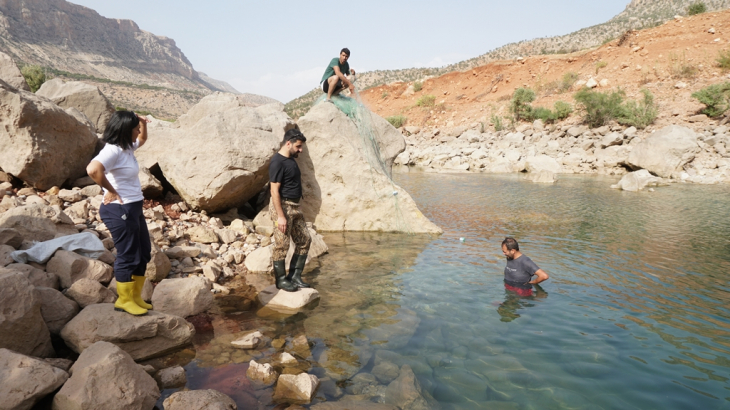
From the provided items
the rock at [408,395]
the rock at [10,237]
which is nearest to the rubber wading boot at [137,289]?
the rock at [10,237]

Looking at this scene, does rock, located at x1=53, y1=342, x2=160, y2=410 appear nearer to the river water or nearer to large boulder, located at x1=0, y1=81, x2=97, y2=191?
the river water

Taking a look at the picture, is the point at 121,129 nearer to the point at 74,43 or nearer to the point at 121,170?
the point at 121,170

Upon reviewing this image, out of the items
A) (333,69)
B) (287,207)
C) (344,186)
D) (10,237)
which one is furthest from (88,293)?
(333,69)

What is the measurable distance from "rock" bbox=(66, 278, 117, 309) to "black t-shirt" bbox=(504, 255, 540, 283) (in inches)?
209

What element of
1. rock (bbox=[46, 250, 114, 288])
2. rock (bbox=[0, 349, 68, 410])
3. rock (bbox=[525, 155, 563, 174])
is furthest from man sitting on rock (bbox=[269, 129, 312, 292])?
rock (bbox=[525, 155, 563, 174])

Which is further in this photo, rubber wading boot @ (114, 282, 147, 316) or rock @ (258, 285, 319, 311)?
rock @ (258, 285, 319, 311)

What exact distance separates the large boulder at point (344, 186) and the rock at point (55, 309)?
6036mm

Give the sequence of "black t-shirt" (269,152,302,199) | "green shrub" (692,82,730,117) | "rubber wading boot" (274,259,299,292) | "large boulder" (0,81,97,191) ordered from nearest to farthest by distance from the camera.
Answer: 1. "black t-shirt" (269,152,302,199)
2. "rubber wading boot" (274,259,299,292)
3. "large boulder" (0,81,97,191)
4. "green shrub" (692,82,730,117)

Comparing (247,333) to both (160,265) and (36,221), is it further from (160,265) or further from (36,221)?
(36,221)

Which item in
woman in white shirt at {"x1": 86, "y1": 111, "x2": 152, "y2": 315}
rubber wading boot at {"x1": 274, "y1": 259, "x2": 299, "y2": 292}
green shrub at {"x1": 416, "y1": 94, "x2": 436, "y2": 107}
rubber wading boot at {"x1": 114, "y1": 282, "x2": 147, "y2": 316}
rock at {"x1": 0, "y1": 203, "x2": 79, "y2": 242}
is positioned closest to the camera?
woman in white shirt at {"x1": 86, "y1": 111, "x2": 152, "y2": 315}

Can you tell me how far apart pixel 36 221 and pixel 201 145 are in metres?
3.20

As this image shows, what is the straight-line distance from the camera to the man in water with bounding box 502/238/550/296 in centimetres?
609

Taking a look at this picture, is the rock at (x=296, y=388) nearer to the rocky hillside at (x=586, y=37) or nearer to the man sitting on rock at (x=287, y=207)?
the man sitting on rock at (x=287, y=207)

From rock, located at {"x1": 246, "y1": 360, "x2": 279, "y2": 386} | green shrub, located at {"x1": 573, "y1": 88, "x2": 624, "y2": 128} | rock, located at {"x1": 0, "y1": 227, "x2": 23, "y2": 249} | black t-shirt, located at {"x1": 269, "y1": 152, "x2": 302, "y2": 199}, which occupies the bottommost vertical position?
rock, located at {"x1": 246, "y1": 360, "x2": 279, "y2": 386}
